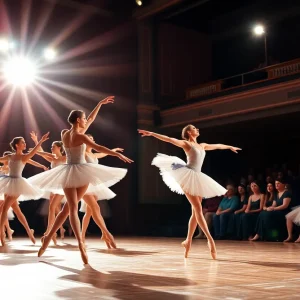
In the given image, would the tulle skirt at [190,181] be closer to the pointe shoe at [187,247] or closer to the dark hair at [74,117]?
the pointe shoe at [187,247]

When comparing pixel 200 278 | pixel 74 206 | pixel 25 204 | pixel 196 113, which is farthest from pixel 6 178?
pixel 196 113

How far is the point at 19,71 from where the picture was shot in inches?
448

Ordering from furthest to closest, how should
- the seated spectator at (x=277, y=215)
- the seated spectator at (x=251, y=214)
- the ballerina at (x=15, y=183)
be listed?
the seated spectator at (x=251, y=214) < the seated spectator at (x=277, y=215) < the ballerina at (x=15, y=183)

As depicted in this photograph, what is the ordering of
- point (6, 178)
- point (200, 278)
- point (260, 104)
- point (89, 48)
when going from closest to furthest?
point (200, 278) → point (6, 178) → point (260, 104) → point (89, 48)

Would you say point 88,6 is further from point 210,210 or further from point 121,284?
point 121,284

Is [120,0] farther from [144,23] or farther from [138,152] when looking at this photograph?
[138,152]

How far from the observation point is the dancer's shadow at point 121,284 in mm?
2344

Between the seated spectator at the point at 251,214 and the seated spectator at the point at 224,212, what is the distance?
418mm

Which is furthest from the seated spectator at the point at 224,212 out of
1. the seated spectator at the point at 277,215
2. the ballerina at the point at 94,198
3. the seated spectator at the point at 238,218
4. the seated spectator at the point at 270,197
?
the ballerina at the point at 94,198

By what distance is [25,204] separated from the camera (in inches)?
444

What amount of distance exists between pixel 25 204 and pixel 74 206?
7.59m

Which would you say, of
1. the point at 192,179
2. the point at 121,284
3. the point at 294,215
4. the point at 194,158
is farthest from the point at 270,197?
the point at 121,284

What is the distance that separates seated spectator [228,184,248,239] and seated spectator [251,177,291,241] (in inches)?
26.1

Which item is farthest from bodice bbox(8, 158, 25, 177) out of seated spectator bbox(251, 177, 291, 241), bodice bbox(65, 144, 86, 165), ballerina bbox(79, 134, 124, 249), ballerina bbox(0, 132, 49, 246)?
seated spectator bbox(251, 177, 291, 241)
